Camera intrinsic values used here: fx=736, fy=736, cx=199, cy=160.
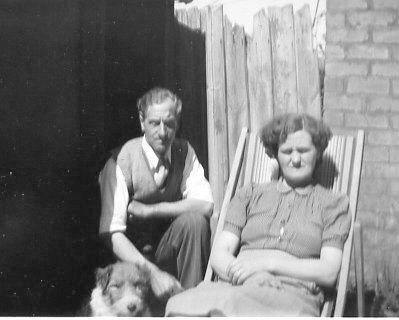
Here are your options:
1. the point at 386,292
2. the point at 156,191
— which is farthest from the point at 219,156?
the point at 386,292

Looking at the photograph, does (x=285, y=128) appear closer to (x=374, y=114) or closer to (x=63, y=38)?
(x=374, y=114)

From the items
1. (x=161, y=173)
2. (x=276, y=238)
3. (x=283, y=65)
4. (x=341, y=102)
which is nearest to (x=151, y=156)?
(x=161, y=173)

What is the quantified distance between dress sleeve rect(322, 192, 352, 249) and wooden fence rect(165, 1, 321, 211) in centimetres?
81

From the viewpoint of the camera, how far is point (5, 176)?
12.5 feet

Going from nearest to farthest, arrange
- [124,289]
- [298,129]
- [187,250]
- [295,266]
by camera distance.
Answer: [295,266] → [124,289] → [298,129] → [187,250]

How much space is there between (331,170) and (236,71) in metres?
0.88

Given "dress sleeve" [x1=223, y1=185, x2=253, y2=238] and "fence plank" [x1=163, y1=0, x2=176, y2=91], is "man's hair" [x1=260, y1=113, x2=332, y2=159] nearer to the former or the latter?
"dress sleeve" [x1=223, y1=185, x2=253, y2=238]

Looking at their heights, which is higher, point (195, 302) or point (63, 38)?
point (63, 38)

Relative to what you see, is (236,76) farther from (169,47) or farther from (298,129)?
(298,129)

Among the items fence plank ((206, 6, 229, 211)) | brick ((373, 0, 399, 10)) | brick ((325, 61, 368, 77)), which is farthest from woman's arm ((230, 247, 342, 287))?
brick ((373, 0, 399, 10))

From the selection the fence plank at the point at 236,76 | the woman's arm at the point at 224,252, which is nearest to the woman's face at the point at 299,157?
the woman's arm at the point at 224,252

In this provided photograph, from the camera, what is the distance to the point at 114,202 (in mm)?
3525

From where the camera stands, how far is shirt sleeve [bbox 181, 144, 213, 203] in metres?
3.66

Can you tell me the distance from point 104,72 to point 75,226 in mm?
827
